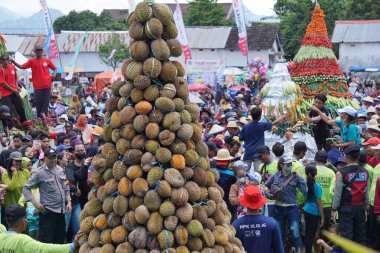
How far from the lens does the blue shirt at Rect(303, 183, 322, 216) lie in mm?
10461

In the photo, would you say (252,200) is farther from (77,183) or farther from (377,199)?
(77,183)

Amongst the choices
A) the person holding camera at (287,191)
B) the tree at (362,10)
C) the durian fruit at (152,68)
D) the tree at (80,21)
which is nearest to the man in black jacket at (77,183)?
the person holding camera at (287,191)

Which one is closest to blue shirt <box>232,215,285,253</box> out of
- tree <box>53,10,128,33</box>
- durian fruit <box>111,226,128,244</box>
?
durian fruit <box>111,226,128,244</box>

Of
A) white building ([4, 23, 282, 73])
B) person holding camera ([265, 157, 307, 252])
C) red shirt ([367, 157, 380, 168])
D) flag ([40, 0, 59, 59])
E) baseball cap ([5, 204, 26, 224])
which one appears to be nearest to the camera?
baseball cap ([5, 204, 26, 224])

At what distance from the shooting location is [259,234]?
7.69 meters

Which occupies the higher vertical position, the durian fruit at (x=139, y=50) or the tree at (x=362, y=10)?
the durian fruit at (x=139, y=50)

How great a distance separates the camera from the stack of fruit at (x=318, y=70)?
55.7 feet

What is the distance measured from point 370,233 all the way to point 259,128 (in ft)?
8.19

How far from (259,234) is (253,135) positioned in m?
4.47

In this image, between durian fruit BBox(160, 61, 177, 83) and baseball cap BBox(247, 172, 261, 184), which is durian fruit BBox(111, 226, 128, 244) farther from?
baseball cap BBox(247, 172, 261, 184)

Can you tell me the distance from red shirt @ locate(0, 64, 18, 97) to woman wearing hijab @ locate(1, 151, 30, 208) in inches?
188

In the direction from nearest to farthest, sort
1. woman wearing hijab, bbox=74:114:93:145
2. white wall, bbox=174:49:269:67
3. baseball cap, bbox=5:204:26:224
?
baseball cap, bbox=5:204:26:224 < woman wearing hijab, bbox=74:114:93:145 < white wall, bbox=174:49:269:67

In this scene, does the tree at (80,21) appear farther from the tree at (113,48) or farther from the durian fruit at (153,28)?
the durian fruit at (153,28)

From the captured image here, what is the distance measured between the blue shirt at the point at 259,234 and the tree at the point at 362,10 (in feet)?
190
